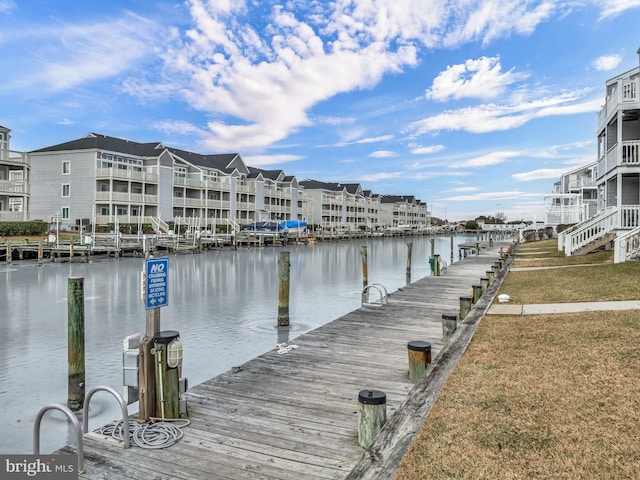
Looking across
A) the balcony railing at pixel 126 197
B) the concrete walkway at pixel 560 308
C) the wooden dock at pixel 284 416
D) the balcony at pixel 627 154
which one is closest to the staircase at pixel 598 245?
the balcony at pixel 627 154

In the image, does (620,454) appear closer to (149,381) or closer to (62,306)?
(149,381)

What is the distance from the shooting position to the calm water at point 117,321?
927 cm

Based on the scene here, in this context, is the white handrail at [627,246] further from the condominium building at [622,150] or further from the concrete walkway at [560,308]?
the concrete walkway at [560,308]

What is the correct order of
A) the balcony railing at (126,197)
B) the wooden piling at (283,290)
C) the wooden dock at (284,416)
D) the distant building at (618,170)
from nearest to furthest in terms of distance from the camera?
the wooden dock at (284,416), the wooden piling at (283,290), the distant building at (618,170), the balcony railing at (126,197)

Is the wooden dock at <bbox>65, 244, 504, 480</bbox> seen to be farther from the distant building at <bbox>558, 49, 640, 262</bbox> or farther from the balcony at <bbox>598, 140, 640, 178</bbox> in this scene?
the balcony at <bbox>598, 140, 640, 178</bbox>

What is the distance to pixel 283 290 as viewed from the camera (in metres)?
15.8

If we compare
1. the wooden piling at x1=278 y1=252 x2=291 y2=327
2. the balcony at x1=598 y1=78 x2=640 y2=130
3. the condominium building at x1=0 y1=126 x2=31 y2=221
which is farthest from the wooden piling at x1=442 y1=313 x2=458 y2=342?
the condominium building at x1=0 y1=126 x2=31 y2=221

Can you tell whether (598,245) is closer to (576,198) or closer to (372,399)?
(372,399)

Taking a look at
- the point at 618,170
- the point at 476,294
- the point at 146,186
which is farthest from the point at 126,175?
the point at 476,294

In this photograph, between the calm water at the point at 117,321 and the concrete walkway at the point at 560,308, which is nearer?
the calm water at the point at 117,321

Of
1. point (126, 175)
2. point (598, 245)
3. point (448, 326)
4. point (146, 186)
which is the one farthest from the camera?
point (146, 186)

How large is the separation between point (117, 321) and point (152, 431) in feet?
40.9

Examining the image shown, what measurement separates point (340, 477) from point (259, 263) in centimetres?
3787

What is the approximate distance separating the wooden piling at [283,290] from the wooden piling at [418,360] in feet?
26.0
